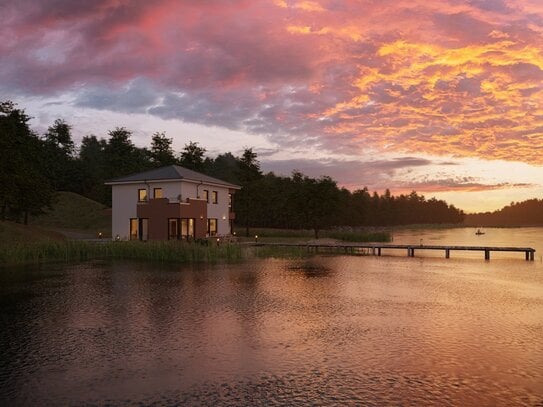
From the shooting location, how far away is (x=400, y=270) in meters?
36.1

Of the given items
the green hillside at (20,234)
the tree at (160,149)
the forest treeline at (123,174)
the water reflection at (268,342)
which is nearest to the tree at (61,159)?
the forest treeline at (123,174)

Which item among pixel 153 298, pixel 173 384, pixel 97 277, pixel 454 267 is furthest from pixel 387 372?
pixel 454 267

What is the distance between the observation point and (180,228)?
50531 mm

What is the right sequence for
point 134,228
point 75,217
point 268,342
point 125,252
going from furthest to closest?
point 75,217
point 134,228
point 125,252
point 268,342

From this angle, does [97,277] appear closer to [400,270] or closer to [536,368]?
[400,270]

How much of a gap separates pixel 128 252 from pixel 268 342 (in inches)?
1250

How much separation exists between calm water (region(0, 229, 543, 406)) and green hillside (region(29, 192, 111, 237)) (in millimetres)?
52128

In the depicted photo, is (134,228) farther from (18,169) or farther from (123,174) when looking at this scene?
(123,174)

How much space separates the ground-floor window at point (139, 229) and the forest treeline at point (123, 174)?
1225 cm

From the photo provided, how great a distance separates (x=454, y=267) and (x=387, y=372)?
29504mm

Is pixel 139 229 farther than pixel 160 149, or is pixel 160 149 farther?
pixel 160 149

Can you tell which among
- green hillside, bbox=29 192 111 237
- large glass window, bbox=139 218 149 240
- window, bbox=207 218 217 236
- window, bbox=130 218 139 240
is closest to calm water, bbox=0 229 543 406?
large glass window, bbox=139 218 149 240

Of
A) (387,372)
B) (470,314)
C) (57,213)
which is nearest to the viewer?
(387,372)

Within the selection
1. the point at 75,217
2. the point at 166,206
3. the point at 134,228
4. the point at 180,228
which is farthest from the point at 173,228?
the point at 75,217
